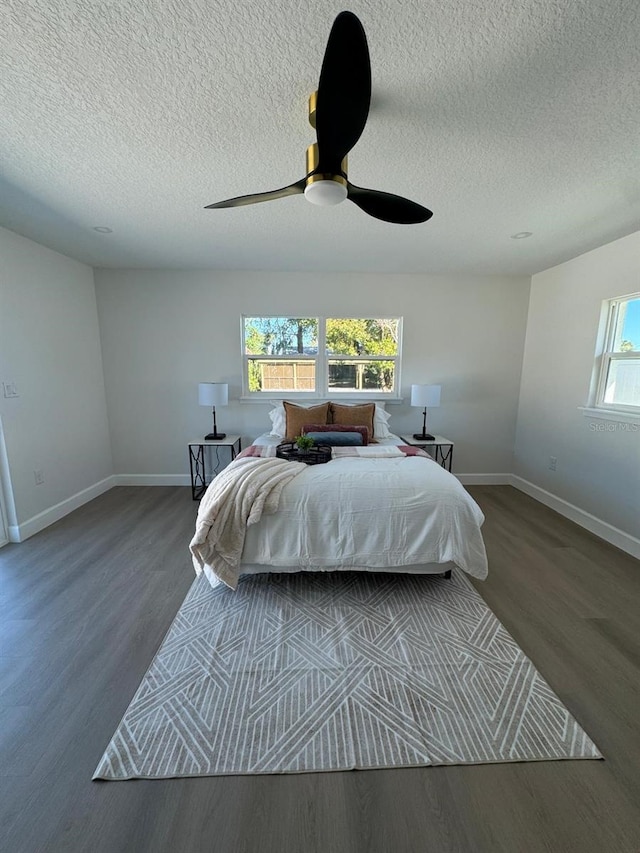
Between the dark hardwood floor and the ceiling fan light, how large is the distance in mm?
2204

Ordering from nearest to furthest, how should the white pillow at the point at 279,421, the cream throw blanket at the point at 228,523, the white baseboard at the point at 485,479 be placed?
the cream throw blanket at the point at 228,523
the white pillow at the point at 279,421
the white baseboard at the point at 485,479

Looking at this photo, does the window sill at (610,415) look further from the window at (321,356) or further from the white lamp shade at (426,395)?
the window at (321,356)

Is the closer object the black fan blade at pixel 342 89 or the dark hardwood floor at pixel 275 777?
the black fan blade at pixel 342 89

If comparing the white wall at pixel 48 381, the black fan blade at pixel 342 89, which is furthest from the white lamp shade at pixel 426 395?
the white wall at pixel 48 381

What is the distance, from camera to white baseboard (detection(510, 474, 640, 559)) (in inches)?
103

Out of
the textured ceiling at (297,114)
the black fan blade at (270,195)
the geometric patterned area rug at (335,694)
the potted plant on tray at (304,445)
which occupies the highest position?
the textured ceiling at (297,114)

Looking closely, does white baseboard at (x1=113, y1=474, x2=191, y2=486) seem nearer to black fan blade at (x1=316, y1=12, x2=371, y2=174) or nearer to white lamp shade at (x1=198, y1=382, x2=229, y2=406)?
white lamp shade at (x1=198, y1=382, x2=229, y2=406)

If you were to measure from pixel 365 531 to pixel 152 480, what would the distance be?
10.2 feet

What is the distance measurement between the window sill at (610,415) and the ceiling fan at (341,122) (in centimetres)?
243

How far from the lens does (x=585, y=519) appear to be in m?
3.04

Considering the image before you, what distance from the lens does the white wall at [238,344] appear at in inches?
150

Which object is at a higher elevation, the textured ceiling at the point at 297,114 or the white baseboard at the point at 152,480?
the textured ceiling at the point at 297,114

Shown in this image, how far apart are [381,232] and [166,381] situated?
2.84m

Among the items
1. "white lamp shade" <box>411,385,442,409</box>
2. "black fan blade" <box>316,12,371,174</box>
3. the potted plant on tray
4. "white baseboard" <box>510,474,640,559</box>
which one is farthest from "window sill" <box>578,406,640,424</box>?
"black fan blade" <box>316,12,371,174</box>
